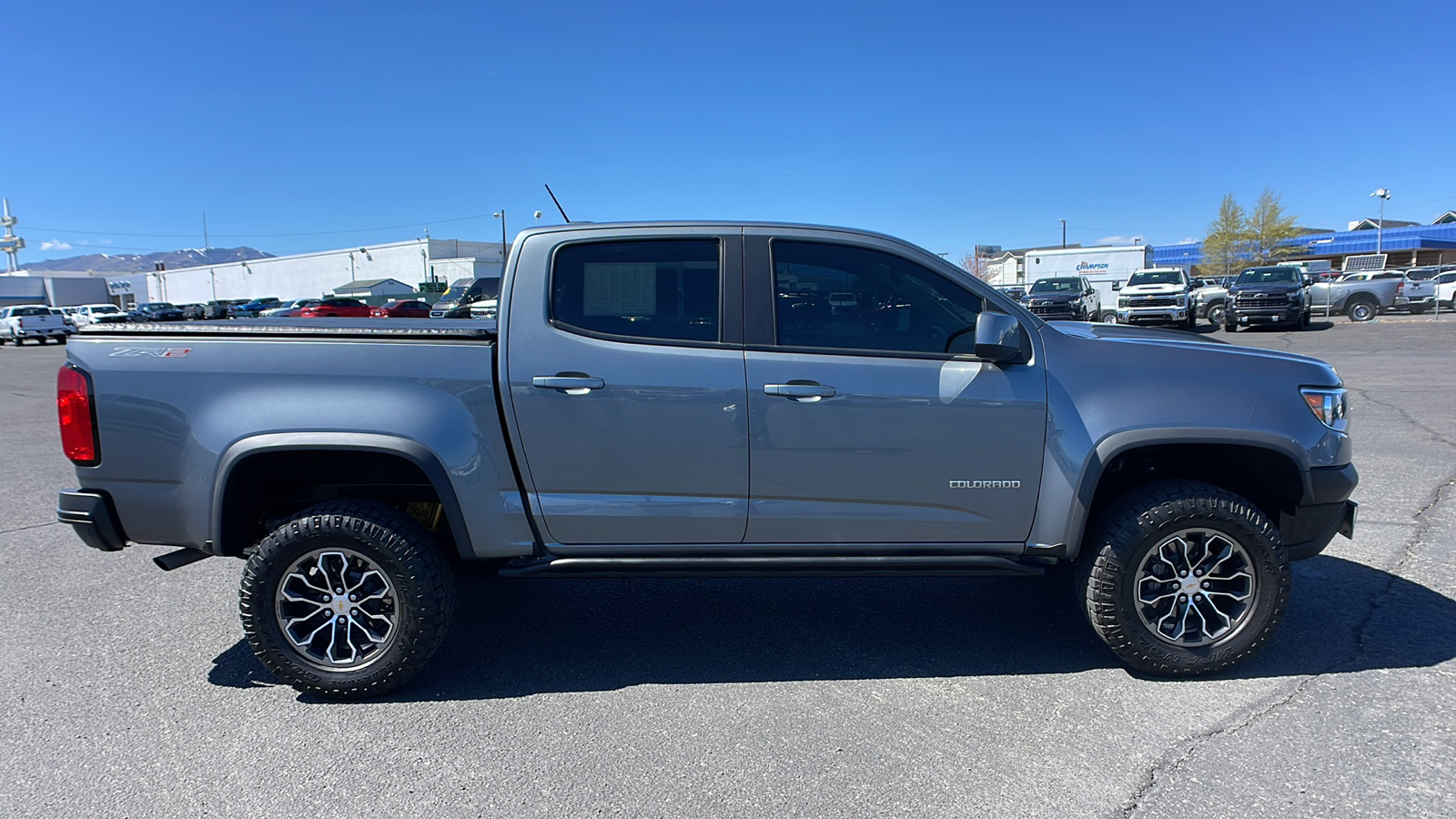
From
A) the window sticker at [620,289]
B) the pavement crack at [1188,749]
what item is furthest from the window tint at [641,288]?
the pavement crack at [1188,749]

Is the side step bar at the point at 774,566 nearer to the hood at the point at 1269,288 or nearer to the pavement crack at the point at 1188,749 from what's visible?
the pavement crack at the point at 1188,749

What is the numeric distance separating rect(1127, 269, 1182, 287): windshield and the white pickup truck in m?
42.1

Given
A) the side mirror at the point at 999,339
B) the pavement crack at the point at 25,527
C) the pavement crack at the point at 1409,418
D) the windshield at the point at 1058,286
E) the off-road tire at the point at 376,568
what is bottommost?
the pavement crack at the point at 1409,418

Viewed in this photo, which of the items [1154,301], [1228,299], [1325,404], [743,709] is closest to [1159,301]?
[1154,301]

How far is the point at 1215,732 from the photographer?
10.5 ft

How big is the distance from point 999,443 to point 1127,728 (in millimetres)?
1170

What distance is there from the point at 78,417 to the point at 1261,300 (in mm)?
27512

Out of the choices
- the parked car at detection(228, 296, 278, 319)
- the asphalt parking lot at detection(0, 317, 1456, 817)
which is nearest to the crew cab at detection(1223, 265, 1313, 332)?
the asphalt parking lot at detection(0, 317, 1456, 817)

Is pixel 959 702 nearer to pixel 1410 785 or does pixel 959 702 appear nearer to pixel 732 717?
pixel 732 717

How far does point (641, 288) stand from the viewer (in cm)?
362

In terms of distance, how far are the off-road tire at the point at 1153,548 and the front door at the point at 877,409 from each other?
372 millimetres

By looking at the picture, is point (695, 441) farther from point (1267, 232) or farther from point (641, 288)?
point (1267, 232)

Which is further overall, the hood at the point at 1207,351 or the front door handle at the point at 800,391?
the hood at the point at 1207,351

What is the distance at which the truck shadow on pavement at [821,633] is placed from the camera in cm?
374
